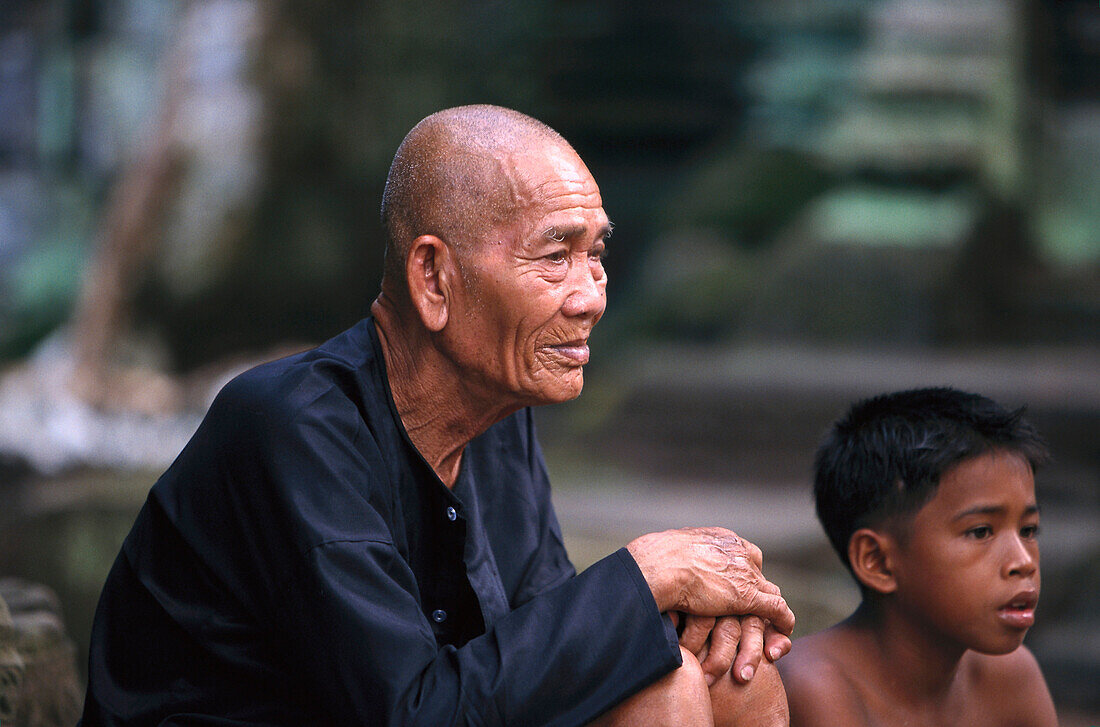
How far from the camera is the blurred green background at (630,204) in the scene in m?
7.15

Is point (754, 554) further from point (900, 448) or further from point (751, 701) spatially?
point (900, 448)

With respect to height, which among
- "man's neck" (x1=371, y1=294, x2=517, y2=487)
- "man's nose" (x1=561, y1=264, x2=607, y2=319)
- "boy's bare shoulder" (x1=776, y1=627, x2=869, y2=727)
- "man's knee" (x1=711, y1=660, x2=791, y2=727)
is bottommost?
"boy's bare shoulder" (x1=776, y1=627, x2=869, y2=727)

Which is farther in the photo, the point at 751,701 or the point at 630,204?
the point at 630,204

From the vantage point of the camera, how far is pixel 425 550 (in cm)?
232

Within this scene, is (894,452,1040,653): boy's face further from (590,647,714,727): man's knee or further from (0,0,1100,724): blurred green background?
(0,0,1100,724): blurred green background

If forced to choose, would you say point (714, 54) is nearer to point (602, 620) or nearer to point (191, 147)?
point (191, 147)

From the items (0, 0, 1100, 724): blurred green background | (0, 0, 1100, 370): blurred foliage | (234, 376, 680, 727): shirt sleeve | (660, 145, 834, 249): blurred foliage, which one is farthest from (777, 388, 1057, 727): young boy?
(660, 145, 834, 249): blurred foliage

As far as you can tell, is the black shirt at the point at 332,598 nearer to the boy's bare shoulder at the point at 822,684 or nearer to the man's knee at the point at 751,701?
the man's knee at the point at 751,701

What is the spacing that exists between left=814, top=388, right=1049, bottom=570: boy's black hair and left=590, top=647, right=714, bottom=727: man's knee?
832mm

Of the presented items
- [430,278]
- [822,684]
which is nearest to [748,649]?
[822,684]

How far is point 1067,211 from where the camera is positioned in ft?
24.8

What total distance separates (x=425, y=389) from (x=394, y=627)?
0.51 m

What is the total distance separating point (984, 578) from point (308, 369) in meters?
1.42

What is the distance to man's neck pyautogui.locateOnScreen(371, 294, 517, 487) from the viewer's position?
2328 millimetres
